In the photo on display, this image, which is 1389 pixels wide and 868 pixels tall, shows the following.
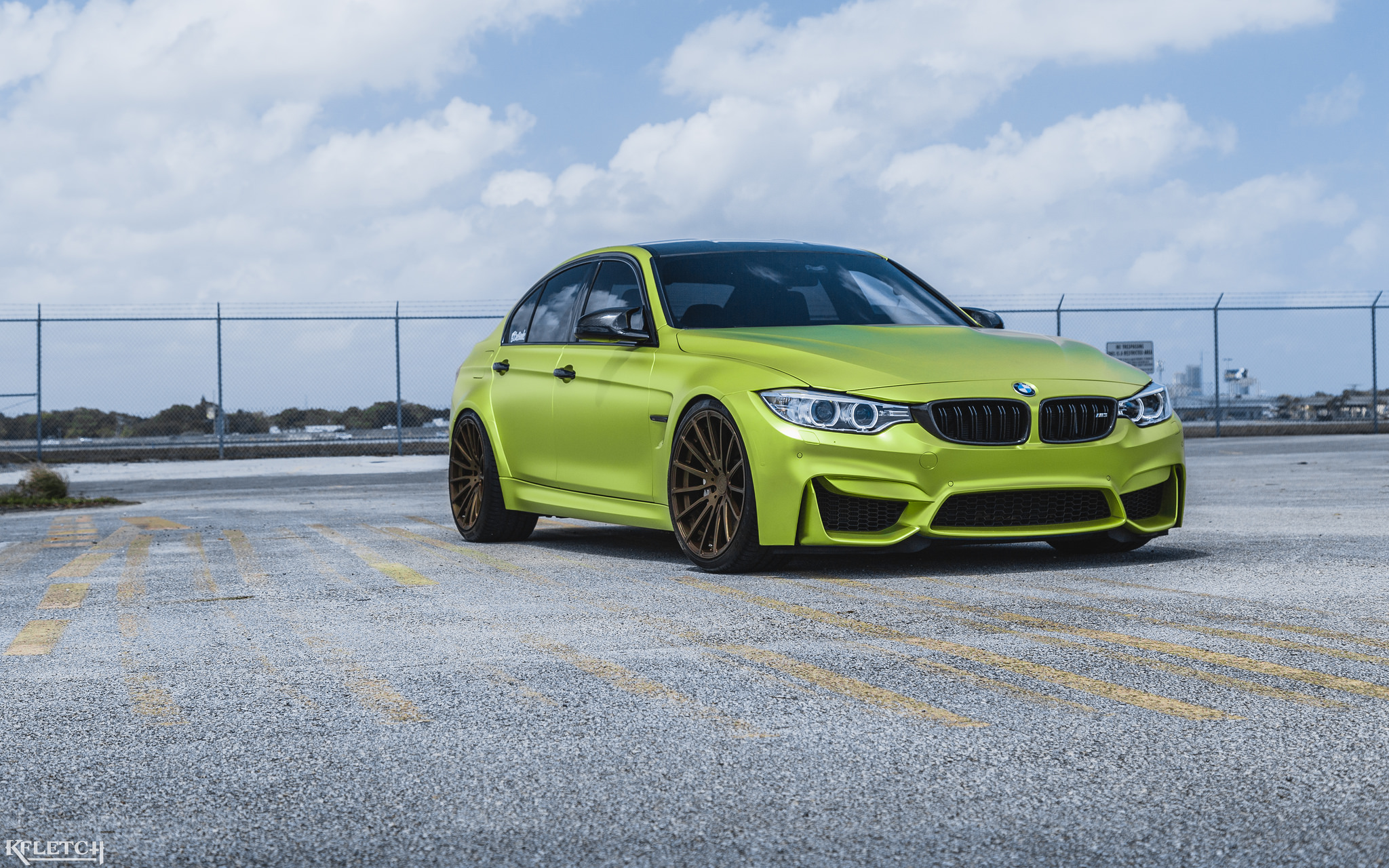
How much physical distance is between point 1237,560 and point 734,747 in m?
3.69

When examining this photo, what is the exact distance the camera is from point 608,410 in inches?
256

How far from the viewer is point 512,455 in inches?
A: 291

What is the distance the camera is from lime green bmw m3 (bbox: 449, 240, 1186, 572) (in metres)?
5.38

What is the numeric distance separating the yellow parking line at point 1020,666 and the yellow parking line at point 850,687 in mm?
401

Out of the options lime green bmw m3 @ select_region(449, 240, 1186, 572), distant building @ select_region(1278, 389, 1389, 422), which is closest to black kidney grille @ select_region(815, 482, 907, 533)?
lime green bmw m3 @ select_region(449, 240, 1186, 572)

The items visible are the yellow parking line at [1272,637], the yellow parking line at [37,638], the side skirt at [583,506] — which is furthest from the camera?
the side skirt at [583,506]

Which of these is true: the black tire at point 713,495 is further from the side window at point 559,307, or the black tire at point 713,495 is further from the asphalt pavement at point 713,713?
the side window at point 559,307

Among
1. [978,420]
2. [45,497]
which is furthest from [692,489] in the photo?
[45,497]

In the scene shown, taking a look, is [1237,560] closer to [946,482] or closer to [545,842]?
[946,482]

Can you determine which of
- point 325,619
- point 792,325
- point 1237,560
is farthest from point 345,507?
point 1237,560

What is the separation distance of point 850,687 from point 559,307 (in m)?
4.45

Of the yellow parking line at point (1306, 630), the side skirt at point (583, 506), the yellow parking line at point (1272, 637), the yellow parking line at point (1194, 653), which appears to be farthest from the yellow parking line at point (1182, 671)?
the side skirt at point (583, 506)

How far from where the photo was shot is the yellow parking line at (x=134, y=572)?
208 inches

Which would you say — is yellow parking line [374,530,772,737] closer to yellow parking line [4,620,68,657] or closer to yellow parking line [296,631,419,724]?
yellow parking line [296,631,419,724]
